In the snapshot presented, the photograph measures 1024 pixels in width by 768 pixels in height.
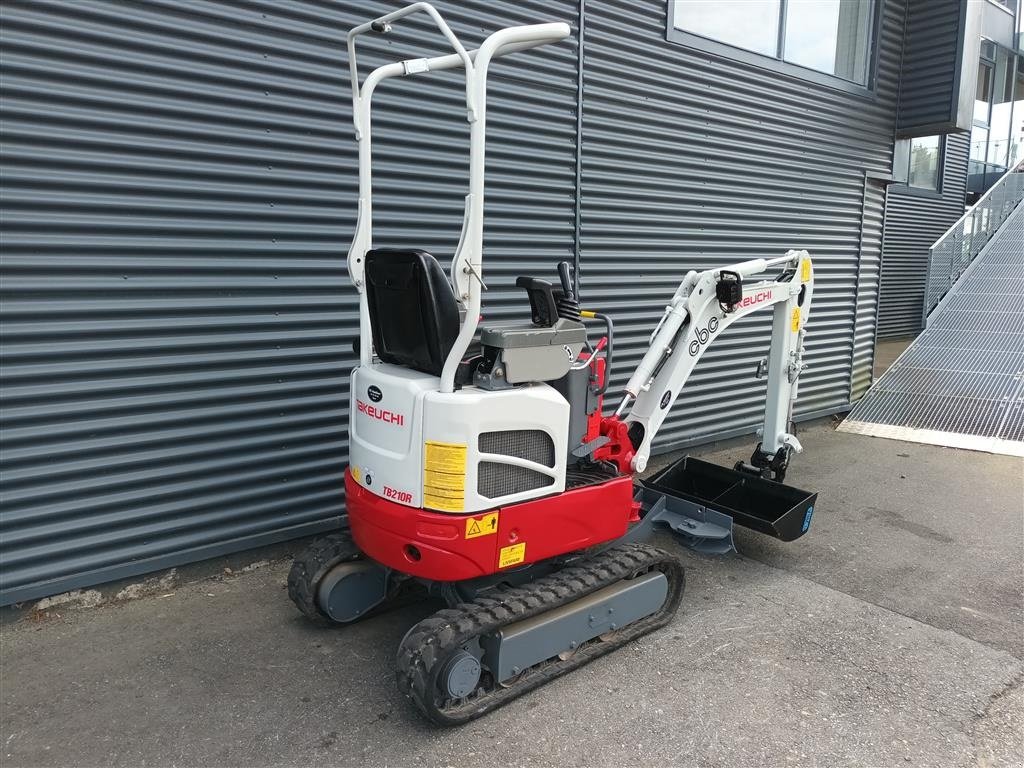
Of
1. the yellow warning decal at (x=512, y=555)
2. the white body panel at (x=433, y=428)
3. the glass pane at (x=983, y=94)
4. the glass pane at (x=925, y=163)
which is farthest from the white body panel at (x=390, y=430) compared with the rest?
the glass pane at (x=983, y=94)

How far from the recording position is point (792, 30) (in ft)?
24.7

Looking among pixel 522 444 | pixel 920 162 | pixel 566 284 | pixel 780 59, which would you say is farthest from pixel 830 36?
pixel 522 444

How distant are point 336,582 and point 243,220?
84.4 inches

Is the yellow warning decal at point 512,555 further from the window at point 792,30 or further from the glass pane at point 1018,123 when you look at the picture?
the glass pane at point 1018,123

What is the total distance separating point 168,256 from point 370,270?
4.64 ft

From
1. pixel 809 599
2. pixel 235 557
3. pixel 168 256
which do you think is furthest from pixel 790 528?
pixel 168 256

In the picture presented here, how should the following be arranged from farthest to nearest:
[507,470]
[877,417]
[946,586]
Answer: [877,417] → [946,586] → [507,470]

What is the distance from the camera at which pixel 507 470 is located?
121 inches

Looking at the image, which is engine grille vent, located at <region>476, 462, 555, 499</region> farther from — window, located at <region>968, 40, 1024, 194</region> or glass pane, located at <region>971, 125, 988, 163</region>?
glass pane, located at <region>971, 125, 988, 163</region>

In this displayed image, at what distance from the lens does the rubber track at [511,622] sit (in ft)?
9.12

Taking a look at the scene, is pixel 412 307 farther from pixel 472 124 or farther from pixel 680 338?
pixel 680 338

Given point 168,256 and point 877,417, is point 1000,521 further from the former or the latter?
point 168,256

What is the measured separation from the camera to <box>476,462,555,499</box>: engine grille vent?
2994 mm

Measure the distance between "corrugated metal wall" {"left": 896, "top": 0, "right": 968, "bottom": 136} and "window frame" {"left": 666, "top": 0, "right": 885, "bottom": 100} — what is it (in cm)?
61
